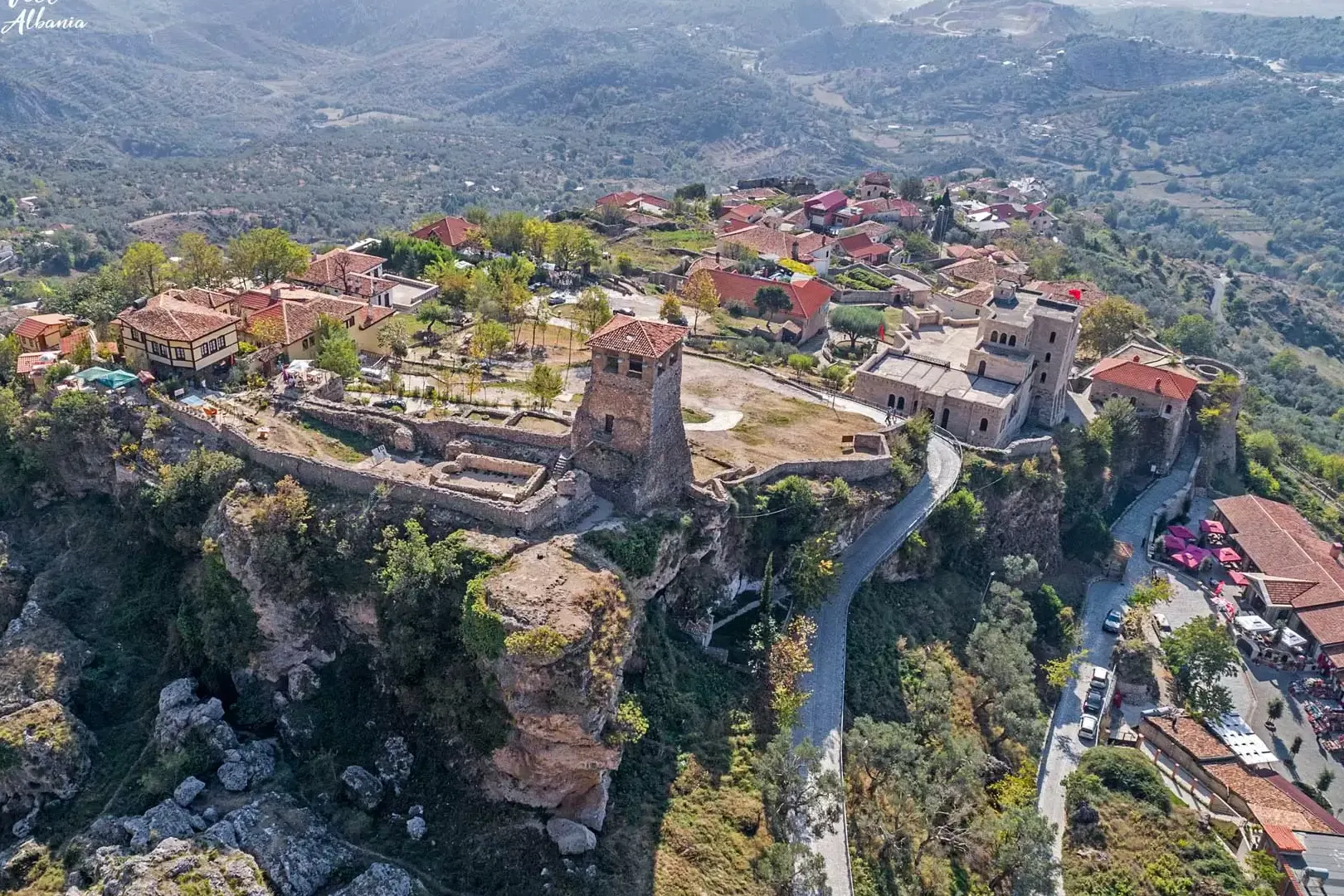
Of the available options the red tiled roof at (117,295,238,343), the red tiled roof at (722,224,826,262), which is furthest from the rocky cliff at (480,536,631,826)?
the red tiled roof at (722,224,826,262)

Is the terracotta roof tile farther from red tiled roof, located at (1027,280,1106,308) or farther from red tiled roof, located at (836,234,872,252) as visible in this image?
red tiled roof, located at (836,234,872,252)

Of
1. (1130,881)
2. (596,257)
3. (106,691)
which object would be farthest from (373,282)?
(1130,881)

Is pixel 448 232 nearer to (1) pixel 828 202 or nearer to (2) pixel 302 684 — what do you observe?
(1) pixel 828 202

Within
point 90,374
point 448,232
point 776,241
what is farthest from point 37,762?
point 776,241

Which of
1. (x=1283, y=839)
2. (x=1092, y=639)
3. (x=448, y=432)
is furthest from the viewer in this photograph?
(x=1092, y=639)

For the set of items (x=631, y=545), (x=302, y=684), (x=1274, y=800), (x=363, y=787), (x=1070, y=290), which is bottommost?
(x=1274, y=800)

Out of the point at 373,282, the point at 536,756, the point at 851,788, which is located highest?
the point at 373,282

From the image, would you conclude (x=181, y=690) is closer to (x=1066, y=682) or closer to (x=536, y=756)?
(x=536, y=756)
